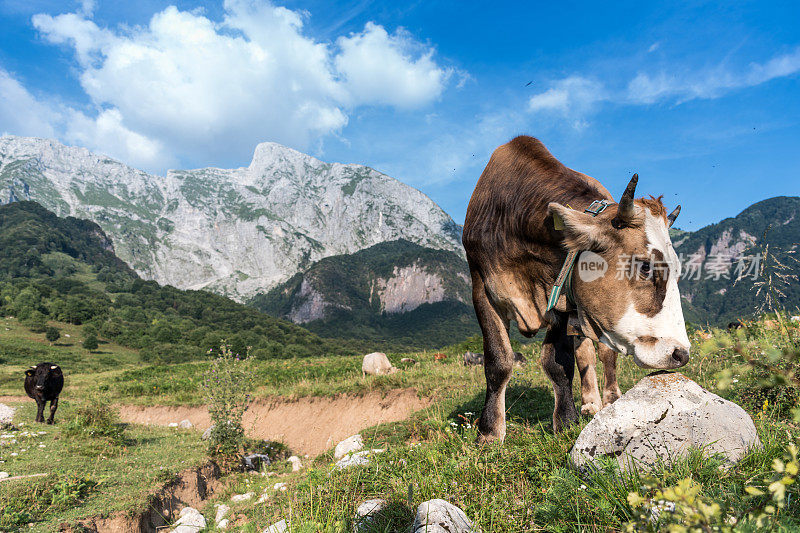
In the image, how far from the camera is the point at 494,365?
12.4ft

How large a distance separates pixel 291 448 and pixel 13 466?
5.47m

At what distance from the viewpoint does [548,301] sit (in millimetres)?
3180

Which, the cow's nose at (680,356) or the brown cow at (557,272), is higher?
the brown cow at (557,272)

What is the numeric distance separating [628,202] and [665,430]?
156cm

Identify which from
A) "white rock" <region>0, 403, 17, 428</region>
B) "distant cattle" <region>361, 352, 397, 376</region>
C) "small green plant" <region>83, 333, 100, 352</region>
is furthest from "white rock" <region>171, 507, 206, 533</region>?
"small green plant" <region>83, 333, 100, 352</region>

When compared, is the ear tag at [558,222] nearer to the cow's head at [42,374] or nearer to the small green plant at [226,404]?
the small green plant at [226,404]

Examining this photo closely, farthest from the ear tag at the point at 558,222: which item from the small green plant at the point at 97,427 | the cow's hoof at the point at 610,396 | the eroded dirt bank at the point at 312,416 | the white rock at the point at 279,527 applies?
the small green plant at the point at 97,427

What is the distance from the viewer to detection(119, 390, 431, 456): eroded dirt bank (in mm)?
10531

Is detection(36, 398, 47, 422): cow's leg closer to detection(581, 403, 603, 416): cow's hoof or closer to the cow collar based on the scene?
detection(581, 403, 603, 416): cow's hoof

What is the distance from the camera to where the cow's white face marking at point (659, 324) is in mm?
2539

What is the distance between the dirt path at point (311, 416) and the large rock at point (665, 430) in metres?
6.71

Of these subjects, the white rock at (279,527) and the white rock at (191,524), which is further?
the white rock at (191,524)

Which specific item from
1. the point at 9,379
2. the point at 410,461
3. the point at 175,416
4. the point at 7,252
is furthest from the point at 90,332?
the point at 7,252

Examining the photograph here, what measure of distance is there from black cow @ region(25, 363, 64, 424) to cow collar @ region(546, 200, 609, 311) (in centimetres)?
1314
